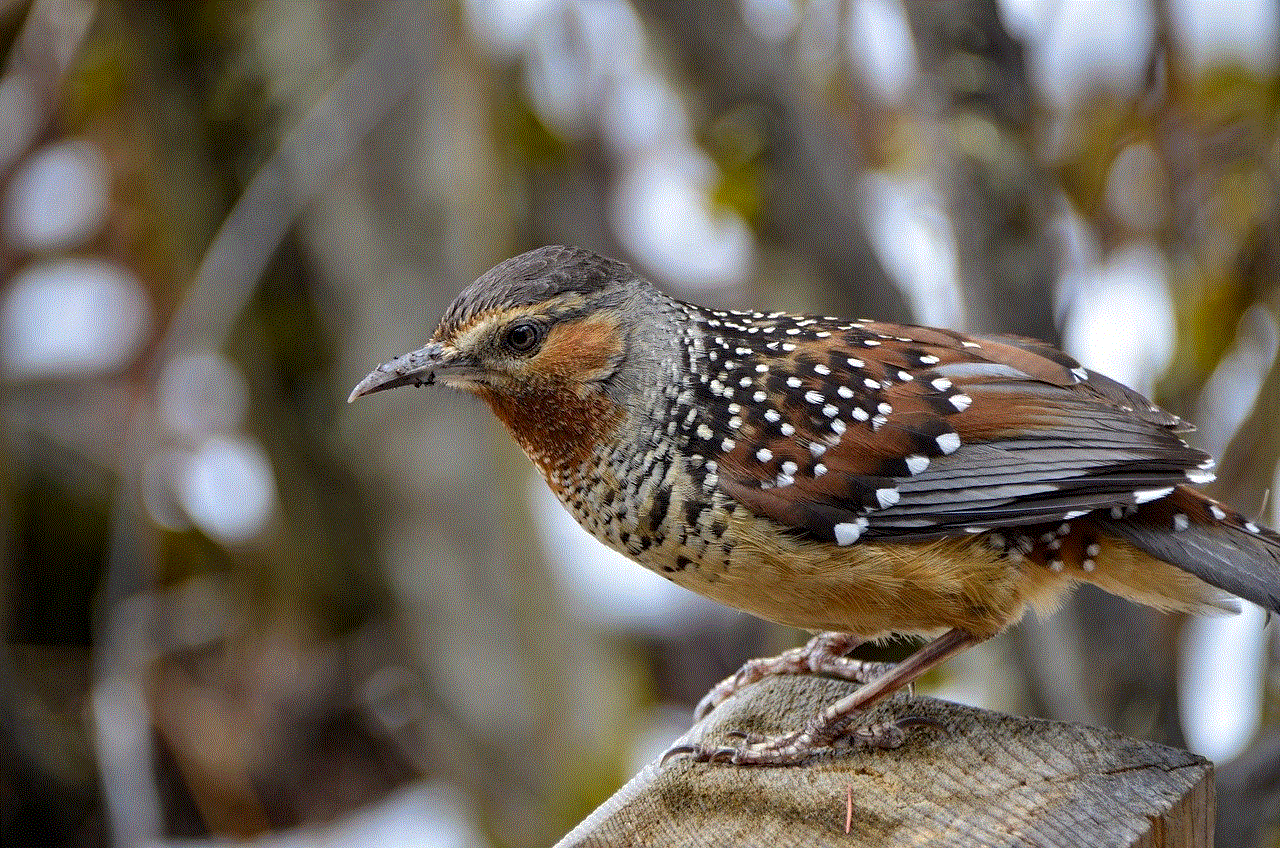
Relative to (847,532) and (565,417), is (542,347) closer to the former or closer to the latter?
(565,417)

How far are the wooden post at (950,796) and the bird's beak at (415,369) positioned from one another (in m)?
0.89

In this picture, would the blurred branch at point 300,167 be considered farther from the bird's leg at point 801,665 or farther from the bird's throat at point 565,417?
the bird's leg at point 801,665

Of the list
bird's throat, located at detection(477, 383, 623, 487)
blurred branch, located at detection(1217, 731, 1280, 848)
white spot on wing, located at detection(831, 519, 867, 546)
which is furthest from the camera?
blurred branch, located at detection(1217, 731, 1280, 848)

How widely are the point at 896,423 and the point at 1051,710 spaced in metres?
1.75

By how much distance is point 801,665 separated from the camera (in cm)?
341

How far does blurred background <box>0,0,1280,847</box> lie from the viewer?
182 inches

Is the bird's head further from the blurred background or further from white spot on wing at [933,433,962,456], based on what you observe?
the blurred background

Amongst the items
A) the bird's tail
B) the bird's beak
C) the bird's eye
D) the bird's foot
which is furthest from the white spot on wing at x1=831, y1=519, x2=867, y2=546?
the bird's beak

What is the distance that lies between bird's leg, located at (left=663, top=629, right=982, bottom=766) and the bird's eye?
2.83 ft

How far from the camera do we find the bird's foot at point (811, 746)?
109 inches

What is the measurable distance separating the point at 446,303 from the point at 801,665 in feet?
10.0

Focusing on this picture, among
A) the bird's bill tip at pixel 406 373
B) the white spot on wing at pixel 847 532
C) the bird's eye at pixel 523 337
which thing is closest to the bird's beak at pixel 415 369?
the bird's bill tip at pixel 406 373

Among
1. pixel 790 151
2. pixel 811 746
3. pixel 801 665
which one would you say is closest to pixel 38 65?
pixel 790 151

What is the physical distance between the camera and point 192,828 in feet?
23.2
